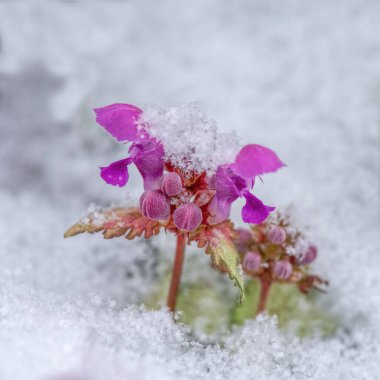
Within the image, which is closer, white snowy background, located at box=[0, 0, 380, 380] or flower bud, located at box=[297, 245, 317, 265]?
white snowy background, located at box=[0, 0, 380, 380]

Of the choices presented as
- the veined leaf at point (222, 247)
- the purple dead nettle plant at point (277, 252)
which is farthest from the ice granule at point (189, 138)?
the purple dead nettle plant at point (277, 252)

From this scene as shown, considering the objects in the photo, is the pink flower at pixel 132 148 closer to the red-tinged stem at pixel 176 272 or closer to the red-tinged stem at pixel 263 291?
the red-tinged stem at pixel 176 272

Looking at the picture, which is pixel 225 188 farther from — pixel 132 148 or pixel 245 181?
pixel 132 148

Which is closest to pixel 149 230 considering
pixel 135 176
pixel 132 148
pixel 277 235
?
pixel 132 148

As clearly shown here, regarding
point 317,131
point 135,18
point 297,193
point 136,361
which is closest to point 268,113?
point 317,131

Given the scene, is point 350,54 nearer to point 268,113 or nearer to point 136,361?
point 268,113

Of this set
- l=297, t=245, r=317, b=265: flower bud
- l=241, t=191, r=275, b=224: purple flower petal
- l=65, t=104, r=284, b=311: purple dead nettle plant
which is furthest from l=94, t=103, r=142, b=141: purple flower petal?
l=297, t=245, r=317, b=265: flower bud

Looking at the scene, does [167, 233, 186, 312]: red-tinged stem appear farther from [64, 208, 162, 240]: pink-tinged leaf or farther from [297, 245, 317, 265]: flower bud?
[297, 245, 317, 265]: flower bud
